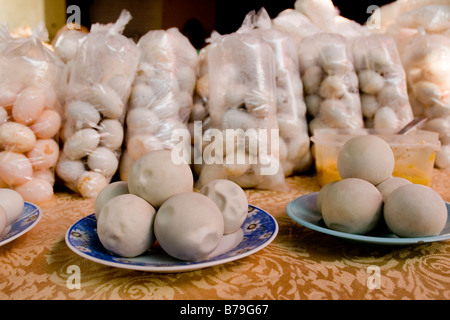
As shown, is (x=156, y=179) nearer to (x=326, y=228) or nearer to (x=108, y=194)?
(x=108, y=194)

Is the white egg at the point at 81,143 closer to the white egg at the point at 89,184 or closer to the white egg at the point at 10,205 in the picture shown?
the white egg at the point at 89,184

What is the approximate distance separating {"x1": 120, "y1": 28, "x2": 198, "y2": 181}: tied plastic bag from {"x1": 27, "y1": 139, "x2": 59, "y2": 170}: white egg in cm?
19

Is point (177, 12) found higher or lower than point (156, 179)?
higher

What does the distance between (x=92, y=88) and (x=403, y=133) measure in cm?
91

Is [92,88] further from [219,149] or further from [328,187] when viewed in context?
[328,187]

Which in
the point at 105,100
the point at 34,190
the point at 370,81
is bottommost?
the point at 34,190

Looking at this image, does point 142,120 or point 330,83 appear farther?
point 330,83

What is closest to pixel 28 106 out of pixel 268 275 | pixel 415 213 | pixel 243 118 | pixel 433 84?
pixel 243 118

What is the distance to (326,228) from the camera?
62 cm

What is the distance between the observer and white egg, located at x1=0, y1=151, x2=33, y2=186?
2.81 feet

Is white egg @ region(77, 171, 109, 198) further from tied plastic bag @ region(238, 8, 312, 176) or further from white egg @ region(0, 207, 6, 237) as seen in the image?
tied plastic bag @ region(238, 8, 312, 176)

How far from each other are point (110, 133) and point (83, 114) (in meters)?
0.08

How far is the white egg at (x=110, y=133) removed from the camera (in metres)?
0.98

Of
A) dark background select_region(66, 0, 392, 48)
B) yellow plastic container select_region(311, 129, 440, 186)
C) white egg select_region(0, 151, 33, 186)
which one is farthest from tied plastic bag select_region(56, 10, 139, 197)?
dark background select_region(66, 0, 392, 48)
